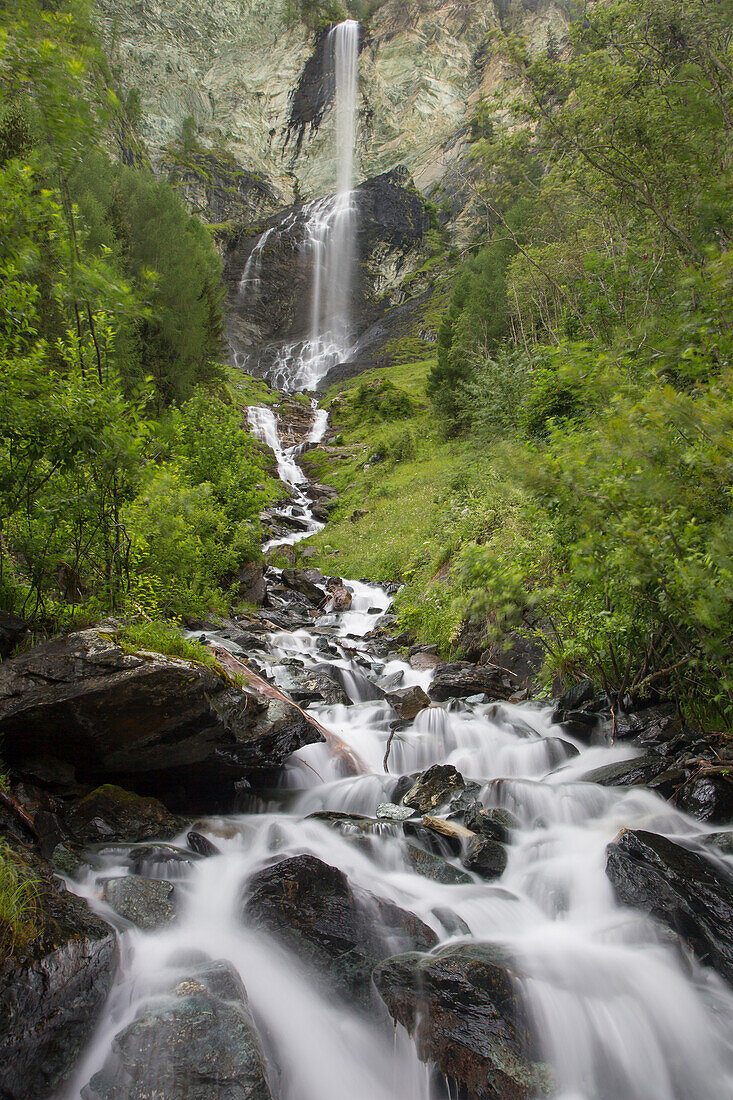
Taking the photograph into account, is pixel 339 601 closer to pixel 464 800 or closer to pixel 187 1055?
pixel 464 800

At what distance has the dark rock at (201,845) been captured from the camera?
16.8ft

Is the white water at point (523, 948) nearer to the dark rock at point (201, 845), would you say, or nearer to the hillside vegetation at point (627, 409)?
the dark rock at point (201, 845)

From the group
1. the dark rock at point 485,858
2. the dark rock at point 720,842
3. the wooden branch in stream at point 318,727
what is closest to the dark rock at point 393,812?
the dark rock at point 485,858

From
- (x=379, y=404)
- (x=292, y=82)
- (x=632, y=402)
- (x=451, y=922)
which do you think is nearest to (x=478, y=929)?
(x=451, y=922)

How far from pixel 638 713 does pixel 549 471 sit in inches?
140

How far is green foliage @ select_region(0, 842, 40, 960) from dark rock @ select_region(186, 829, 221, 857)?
174 cm

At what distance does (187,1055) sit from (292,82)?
123 metres

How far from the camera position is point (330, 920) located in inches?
165

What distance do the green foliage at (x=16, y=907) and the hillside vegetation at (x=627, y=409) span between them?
4428 mm

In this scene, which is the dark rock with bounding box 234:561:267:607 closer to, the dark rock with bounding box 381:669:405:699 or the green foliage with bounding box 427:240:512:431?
the dark rock with bounding box 381:669:405:699

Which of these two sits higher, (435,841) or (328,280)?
(328,280)

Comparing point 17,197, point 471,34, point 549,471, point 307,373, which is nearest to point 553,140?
point 549,471

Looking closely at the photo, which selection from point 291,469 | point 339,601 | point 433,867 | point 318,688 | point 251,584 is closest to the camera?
point 433,867

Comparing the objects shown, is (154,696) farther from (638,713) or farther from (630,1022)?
(638,713)
